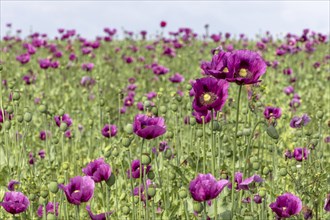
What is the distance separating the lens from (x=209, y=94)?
2.01m

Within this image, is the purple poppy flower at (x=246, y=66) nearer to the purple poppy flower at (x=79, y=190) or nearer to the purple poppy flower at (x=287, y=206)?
the purple poppy flower at (x=287, y=206)

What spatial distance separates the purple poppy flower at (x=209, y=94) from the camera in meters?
2.00

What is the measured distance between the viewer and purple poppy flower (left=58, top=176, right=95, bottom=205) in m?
2.04

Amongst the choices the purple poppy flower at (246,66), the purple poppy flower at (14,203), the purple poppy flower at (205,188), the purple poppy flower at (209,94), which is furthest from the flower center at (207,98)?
the purple poppy flower at (14,203)

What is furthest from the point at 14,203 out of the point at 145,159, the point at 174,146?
the point at 174,146

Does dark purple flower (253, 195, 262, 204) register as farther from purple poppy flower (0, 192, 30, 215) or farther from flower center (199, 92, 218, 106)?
purple poppy flower (0, 192, 30, 215)

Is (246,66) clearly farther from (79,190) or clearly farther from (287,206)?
(79,190)

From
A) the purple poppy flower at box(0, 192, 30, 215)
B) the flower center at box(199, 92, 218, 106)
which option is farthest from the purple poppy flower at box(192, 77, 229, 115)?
the purple poppy flower at box(0, 192, 30, 215)

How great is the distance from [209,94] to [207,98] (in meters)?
0.02

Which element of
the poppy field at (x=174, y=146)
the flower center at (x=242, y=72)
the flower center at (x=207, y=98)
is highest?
the flower center at (x=242, y=72)

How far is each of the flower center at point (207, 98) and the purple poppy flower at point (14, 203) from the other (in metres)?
0.85

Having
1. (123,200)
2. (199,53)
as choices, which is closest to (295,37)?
(199,53)

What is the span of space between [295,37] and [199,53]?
2.83 metres

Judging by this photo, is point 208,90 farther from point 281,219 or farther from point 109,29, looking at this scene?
point 109,29
